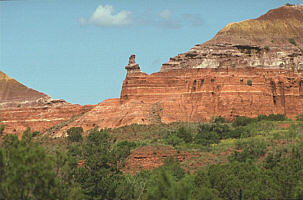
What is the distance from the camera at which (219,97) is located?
90.9m

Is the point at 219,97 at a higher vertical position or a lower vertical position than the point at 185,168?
higher

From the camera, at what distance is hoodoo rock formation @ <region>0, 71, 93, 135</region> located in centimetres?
10906

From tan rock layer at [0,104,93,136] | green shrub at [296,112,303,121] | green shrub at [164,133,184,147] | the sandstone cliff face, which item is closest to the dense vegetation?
green shrub at [164,133,184,147]

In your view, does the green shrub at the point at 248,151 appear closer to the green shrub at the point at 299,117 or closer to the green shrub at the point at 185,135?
the green shrub at the point at 185,135

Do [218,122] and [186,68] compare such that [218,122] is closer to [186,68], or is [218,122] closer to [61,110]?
[186,68]

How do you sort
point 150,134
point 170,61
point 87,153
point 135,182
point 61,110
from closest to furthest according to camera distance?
point 135,182 < point 87,153 < point 150,134 < point 170,61 < point 61,110

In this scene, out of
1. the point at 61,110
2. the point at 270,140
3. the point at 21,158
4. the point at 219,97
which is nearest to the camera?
the point at 21,158

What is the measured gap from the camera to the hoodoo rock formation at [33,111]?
10906 cm

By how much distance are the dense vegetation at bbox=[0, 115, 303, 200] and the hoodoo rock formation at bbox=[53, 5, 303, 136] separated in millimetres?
4219

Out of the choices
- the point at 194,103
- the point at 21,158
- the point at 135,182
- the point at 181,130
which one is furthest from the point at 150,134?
the point at 21,158

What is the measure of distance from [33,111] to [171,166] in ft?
202

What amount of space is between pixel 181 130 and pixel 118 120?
1705 centimetres

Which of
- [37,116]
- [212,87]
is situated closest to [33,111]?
[37,116]

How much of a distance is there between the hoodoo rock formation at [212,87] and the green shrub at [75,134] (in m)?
4.10
